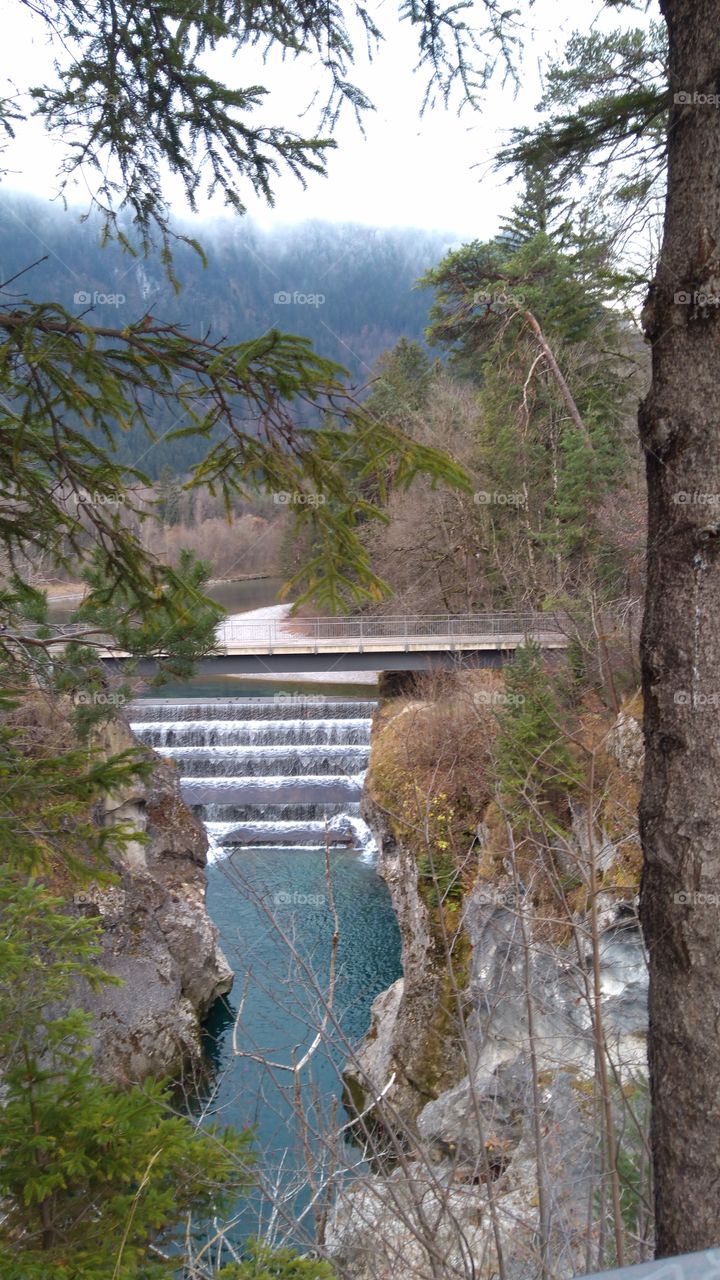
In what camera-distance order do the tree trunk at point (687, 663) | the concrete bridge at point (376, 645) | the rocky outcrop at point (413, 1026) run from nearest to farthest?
the tree trunk at point (687, 663) < the rocky outcrop at point (413, 1026) < the concrete bridge at point (376, 645)

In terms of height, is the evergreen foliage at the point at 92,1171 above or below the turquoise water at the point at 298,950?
above

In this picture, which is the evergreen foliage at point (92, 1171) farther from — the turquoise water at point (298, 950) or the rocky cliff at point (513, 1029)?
the turquoise water at point (298, 950)

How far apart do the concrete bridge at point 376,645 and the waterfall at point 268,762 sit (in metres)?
1.42

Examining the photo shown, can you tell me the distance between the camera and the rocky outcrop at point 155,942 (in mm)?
11019

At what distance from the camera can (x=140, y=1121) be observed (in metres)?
3.57

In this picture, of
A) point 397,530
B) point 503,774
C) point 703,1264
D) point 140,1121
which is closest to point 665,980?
point 703,1264

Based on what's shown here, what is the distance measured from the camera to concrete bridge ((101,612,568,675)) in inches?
792

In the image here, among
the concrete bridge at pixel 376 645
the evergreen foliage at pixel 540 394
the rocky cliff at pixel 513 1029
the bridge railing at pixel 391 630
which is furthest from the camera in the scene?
the bridge railing at pixel 391 630

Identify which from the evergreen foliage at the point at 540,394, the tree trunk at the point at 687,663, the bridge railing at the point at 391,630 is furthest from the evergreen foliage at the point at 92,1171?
the bridge railing at the point at 391,630

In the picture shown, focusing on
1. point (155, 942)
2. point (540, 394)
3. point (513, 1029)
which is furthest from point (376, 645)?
point (513, 1029)

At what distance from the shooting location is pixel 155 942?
12367mm

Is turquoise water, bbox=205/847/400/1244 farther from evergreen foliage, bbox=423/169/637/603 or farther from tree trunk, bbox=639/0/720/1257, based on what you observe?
tree trunk, bbox=639/0/720/1257

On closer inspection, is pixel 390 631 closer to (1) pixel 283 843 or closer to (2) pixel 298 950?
(1) pixel 283 843

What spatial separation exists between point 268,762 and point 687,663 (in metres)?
19.1
